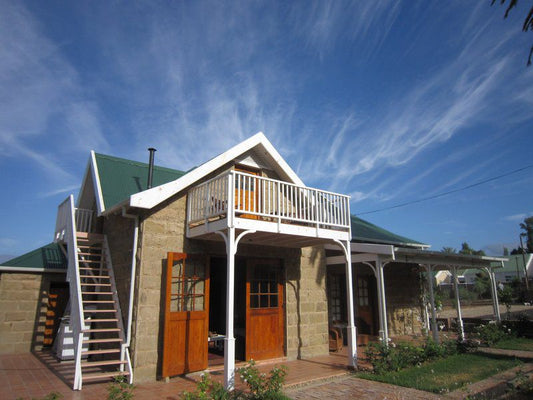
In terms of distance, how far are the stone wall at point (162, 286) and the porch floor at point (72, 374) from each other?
437 millimetres

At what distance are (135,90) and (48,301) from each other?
7049 millimetres

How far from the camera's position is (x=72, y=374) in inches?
301

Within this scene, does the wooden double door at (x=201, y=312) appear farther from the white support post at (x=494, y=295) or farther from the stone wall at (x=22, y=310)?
the white support post at (x=494, y=295)

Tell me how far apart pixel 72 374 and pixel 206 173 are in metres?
5.14

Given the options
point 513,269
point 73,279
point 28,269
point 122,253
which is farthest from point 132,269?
point 513,269

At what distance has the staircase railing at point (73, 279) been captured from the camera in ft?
21.9

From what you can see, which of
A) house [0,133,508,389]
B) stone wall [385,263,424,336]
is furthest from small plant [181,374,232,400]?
stone wall [385,263,424,336]

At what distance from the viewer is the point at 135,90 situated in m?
10.3

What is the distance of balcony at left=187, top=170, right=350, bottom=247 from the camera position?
733 cm

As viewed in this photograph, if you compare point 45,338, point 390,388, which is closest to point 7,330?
point 45,338

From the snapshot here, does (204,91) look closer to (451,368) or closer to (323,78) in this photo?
(323,78)

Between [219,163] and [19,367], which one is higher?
[219,163]

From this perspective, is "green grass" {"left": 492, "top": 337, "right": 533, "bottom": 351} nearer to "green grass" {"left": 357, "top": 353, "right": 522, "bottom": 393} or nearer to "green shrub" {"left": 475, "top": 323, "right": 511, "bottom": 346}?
"green shrub" {"left": 475, "top": 323, "right": 511, "bottom": 346}

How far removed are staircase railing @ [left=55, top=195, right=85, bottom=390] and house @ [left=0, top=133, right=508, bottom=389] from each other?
0.04 meters
